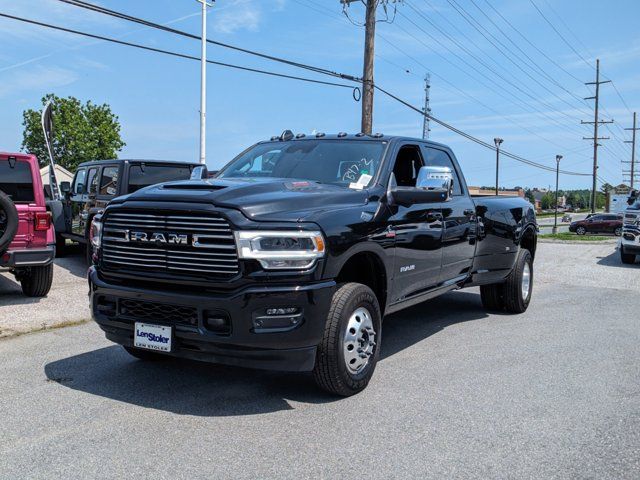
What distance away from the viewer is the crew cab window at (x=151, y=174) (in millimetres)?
10203

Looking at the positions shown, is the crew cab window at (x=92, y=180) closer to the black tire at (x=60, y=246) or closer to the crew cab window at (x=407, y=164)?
the black tire at (x=60, y=246)

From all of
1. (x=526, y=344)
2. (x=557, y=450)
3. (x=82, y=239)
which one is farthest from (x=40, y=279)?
(x=557, y=450)

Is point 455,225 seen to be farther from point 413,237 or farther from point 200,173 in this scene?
point 200,173

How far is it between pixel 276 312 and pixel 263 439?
0.79 metres

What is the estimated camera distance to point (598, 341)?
630cm

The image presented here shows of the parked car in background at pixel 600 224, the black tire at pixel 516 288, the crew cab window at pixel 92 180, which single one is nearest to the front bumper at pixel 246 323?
the black tire at pixel 516 288

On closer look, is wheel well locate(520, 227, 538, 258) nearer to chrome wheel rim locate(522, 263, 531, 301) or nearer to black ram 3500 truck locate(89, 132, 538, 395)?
chrome wheel rim locate(522, 263, 531, 301)

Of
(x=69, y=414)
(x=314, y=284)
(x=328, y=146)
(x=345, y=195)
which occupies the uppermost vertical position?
(x=328, y=146)

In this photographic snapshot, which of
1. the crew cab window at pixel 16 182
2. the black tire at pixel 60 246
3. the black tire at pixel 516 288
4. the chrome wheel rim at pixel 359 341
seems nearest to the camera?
the chrome wheel rim at pixel 359 341

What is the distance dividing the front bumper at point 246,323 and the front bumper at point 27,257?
4.08 metres

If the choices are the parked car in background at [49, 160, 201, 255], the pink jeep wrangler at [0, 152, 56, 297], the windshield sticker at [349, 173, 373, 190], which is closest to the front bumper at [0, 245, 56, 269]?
the pink jeep wrangler at [0, 152, 56, 297]

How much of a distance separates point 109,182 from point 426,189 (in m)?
7.02

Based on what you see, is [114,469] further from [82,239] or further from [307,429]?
[82,239]

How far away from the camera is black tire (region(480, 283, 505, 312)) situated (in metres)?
7.83
